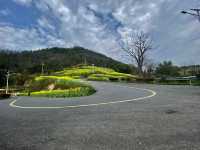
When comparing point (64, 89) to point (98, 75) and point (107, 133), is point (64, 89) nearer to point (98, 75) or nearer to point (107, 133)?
point (107, 133)

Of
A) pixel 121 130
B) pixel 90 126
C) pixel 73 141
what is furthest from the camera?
pixel 90 126

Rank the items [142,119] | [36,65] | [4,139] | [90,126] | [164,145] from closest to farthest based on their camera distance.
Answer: [164,145] < [4,139] < [90,126] < [142,119] < [36,65]

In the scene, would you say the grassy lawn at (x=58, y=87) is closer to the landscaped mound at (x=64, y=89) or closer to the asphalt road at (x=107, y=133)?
the landscaped mound at (x=64, y=89)

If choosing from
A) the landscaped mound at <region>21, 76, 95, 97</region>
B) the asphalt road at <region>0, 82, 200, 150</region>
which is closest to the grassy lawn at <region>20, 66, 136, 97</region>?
the landscaped mound at <region>21, 76, 95, 97</region>

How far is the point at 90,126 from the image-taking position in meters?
6.06

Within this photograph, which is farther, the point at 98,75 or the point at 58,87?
the point at 98,75

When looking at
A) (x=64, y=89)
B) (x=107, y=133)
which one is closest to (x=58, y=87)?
(x=64, y=89)

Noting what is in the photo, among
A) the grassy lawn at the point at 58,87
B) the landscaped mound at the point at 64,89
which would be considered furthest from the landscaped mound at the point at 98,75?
the landscaped mound at the point at 64,89

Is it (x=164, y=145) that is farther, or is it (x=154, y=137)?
(x=154, y=137)

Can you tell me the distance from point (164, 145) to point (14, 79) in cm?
6681

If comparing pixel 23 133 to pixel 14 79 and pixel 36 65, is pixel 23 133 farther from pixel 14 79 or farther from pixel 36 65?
pixel 36 65

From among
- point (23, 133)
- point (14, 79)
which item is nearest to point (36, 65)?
point (14, 79)

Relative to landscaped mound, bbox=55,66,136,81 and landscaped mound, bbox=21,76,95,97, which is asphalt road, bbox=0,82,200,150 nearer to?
landscaped mound, bbox=21,76,95,97

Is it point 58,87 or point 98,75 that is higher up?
point 98,75
